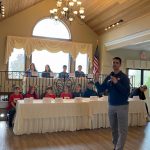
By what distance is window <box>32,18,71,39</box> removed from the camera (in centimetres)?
961

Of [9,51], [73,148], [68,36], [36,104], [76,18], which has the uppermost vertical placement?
[76,18]

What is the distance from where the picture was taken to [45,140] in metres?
4.58

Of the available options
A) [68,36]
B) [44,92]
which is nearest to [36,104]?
[44,92]

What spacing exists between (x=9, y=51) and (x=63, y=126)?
16.1 feet

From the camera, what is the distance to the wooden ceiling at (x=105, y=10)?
7219mm

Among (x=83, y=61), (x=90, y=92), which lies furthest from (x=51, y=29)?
(x=90, y=92)

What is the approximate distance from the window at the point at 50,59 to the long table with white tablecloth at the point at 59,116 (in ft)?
14.6

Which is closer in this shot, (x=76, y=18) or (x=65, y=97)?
(x=65, y=97)

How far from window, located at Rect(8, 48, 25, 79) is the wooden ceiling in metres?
1.54

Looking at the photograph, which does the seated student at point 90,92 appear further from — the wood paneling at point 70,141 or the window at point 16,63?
the window at point 16,63

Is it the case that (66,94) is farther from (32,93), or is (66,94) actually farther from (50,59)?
(50,59)

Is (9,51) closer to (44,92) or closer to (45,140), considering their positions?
(44,92)

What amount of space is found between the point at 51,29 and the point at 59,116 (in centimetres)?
549

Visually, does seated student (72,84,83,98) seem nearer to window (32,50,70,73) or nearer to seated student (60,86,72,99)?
seated student (60,86,72,99)
